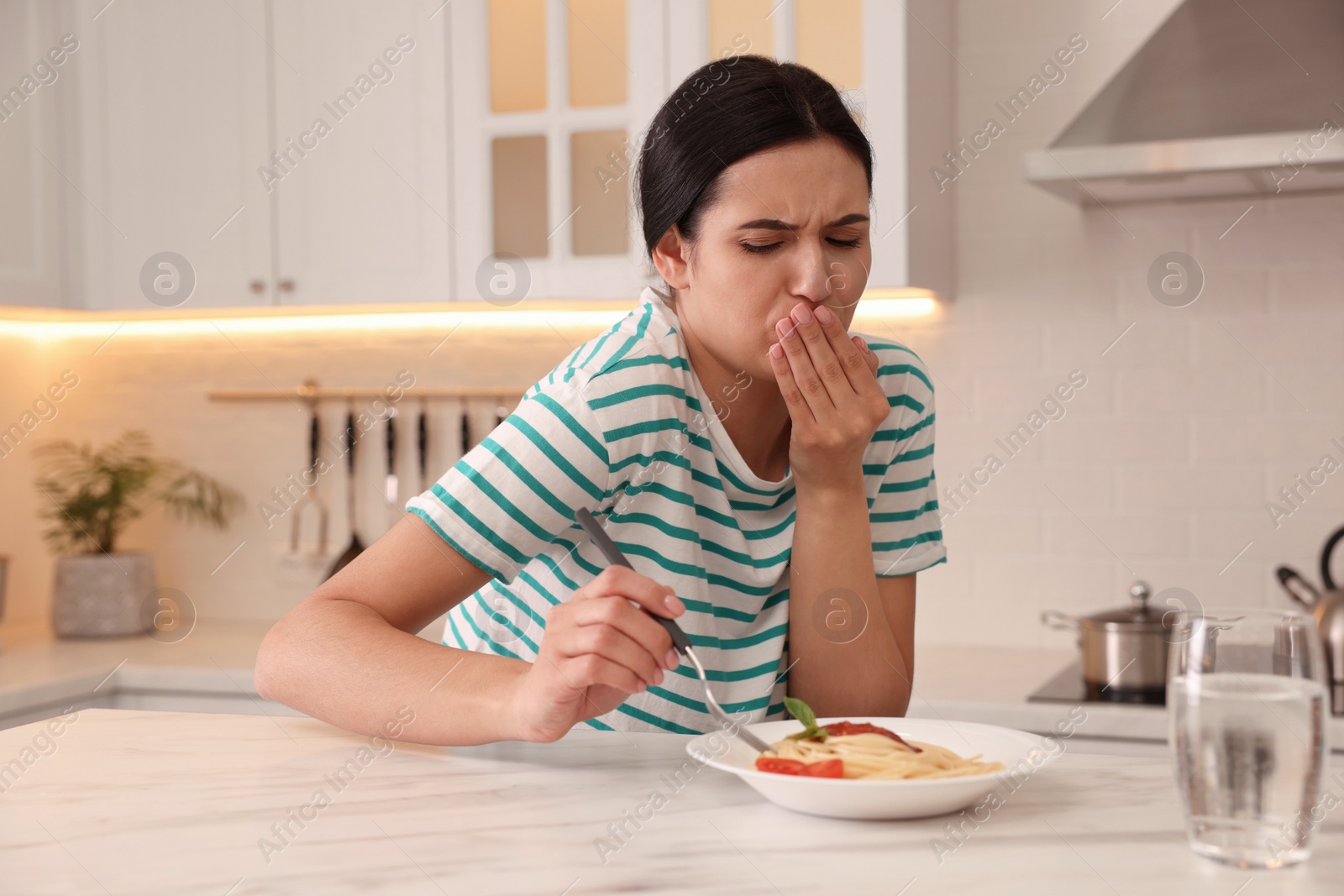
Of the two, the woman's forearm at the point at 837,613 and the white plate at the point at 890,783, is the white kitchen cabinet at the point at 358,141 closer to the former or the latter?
the woman's forearm at the point at 837,613

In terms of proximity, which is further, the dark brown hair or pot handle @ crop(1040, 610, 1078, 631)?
pot handle @ crop(1040, 610, 1078, 631)

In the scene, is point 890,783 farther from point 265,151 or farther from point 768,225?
point 265,151

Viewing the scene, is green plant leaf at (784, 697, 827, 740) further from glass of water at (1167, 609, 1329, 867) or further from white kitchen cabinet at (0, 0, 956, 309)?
white kitchen cabinet at (0, 0, 956, 309)

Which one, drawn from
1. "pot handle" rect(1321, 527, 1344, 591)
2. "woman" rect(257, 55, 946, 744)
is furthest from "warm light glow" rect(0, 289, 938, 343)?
"woman" rect(257, 55, 946, 744)

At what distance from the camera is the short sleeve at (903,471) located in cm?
135

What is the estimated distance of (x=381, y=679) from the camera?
1.00 metres

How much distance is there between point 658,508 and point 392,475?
1745 millimetres

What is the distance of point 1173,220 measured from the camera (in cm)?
235

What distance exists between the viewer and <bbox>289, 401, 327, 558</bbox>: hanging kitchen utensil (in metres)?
2.88

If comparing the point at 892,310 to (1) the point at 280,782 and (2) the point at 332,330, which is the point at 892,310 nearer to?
(2) the point at 332,330

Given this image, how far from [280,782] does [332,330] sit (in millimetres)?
2132

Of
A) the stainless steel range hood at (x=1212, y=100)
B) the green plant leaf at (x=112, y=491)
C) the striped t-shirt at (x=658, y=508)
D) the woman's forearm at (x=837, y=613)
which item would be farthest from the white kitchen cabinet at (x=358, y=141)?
the woman's forearm at (x=837, y=613)

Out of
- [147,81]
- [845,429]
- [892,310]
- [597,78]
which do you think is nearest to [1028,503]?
[892,310]

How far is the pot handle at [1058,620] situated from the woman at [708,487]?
95 cm
